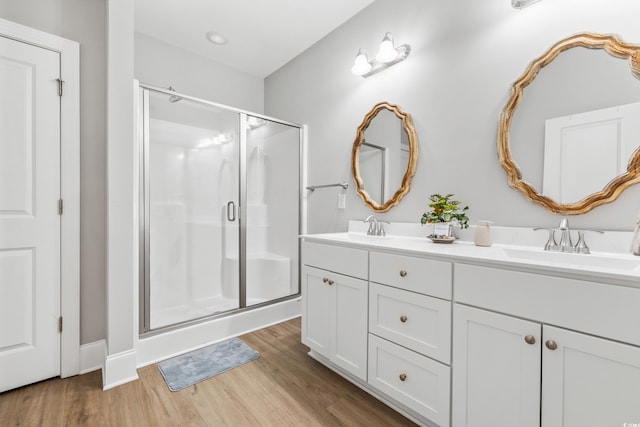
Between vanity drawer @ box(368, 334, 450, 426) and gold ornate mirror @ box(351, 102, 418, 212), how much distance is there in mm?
1000

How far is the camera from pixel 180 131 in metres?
2.14

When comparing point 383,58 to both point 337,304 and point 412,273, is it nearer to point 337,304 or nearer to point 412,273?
point 412,273

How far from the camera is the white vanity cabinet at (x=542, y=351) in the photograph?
0.81 metres

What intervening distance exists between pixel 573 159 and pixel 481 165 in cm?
39

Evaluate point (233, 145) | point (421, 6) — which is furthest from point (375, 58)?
point (233, 145)

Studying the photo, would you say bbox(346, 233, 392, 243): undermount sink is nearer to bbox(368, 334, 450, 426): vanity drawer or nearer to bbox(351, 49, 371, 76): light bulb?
bbox(368, 334, 450, 426): vanity drawer

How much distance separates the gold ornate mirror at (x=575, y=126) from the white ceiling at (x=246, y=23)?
146 centimetres

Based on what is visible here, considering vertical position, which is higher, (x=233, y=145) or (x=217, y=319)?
(x=233, y=145)

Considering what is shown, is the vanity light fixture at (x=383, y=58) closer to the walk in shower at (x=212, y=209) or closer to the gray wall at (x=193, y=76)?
the walk in shower at (x=212, y=209)

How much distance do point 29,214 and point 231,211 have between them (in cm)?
122

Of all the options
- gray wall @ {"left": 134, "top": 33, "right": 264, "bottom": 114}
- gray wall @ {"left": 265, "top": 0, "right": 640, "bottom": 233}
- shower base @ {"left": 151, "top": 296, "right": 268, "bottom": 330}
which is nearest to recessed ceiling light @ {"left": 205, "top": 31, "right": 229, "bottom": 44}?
gray wall @ {"left": 134, "top": 33, "right": 264, "bottom": 114}

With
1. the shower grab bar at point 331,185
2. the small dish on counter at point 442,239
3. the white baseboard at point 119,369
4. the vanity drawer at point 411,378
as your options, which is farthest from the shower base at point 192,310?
the small dish on counter at point 442,239

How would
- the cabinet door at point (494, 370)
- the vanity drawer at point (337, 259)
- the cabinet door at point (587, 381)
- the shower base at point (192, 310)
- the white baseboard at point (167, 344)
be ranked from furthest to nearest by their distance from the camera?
the shower base at point (192, 310)
the white baseboard at point (167, 344)
the vanity drawer at point (337, 259)
the cabinet door at point (494, 370)
the cabinet door at point (587, 381)

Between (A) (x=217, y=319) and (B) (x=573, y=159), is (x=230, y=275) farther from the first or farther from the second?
(B) (x=573, y=159)
